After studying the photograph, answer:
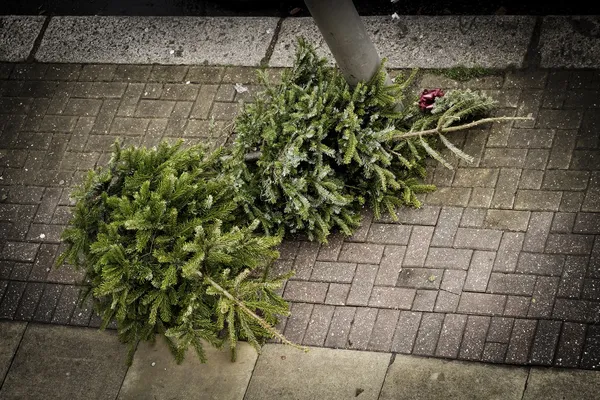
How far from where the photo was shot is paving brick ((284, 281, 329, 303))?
18.6 feet

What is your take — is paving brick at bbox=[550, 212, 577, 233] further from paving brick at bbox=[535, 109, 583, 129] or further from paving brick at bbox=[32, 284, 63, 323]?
paving brick at bbox=[32, 284, 63, 323]

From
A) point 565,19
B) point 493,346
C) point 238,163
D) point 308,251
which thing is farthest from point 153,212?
point 565,19

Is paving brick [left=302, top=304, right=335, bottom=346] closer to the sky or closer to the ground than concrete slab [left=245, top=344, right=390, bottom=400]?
closer to the sky

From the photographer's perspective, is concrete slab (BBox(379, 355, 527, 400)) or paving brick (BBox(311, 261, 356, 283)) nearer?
concrete slab (BBox(379, 355, 527, 400))

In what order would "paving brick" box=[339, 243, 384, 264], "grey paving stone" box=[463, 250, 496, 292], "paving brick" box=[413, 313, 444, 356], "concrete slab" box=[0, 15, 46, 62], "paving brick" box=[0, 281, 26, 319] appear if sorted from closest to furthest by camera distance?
"paving brick" box=[413, 313, 444, 356] → "grey paving stone" box=[463, 250, 496, 292] → "paving brick" box=[339, 243, 384, 264] → "paving brick" box=[0, 281, 26, 319] → "concrete slab" box=[0, 15, 46, 62]

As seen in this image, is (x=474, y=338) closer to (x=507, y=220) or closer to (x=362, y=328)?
(x=362, y=328)

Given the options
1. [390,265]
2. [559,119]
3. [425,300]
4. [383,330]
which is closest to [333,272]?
[390,265]

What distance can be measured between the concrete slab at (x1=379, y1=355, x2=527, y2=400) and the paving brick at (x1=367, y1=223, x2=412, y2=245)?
848 mm

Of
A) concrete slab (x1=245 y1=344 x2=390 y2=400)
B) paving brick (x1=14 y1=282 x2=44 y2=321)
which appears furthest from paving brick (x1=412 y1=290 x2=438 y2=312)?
paving brick (x1=14 y1=282 x2=44 y2=321)

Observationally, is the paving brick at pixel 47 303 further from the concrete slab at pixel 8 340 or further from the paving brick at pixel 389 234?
the paving brick at pixel 389 234

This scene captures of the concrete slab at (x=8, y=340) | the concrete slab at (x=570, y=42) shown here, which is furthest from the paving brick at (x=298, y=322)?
the concrete slab at (x=570, y=42)

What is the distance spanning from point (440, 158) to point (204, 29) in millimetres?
2818

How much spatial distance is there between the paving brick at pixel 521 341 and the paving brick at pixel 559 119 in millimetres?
1524

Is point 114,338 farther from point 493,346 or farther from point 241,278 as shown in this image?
point 493,346
